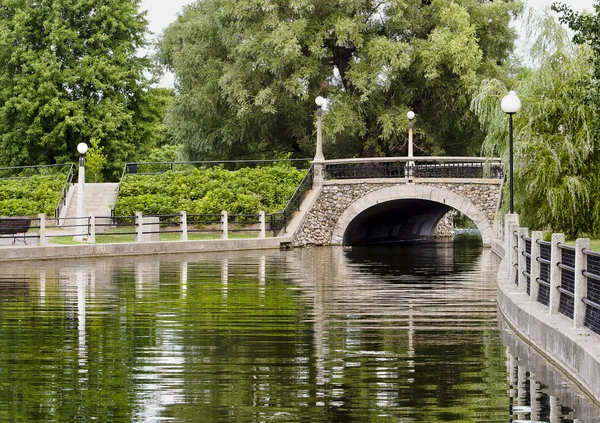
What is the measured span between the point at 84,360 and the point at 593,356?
5158mm

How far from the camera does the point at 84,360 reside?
39.5ft

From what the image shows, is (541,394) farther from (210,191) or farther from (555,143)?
(210,191)

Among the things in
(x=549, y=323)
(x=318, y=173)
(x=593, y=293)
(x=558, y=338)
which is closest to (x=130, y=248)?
(x=318, y=173)

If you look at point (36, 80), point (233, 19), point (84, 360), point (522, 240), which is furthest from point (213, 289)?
point (36, 80)

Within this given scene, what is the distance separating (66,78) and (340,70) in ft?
46.9

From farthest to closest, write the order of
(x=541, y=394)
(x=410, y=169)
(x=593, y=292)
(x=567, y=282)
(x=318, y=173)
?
(x=318, y=173) < (x=410, y=169) < (x=567, y=282) < (x=593, y=292) < (x=541, y=394)

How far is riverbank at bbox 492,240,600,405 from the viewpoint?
995 centimetres

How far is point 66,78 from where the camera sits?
58.3 m

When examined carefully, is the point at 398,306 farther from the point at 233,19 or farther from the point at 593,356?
the point at 233,19

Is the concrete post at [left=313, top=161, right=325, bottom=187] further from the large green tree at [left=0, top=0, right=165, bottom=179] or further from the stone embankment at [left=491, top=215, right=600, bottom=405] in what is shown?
the stone embankment at [left=491, top=215, right=600, bottom=405]

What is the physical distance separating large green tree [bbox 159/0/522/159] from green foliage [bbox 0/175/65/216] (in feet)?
24.7

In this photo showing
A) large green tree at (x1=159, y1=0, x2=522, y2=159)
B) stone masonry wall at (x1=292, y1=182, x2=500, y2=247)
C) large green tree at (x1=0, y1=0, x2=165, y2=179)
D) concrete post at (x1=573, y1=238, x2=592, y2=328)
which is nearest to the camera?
concrete post at (x1=573, y1=238, x2=592, y2=328)

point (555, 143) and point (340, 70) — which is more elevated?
point (340, 70)

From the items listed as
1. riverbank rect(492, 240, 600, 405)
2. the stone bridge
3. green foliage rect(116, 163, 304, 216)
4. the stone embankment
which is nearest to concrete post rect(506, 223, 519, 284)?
the stone embankment
